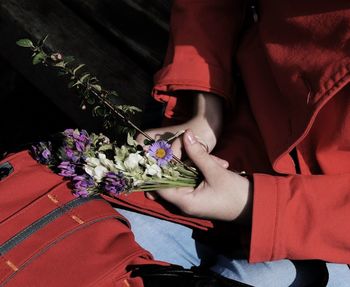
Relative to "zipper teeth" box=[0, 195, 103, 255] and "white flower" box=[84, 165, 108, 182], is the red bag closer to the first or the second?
"zipper teeth" box=[0, 195, 103, 255]

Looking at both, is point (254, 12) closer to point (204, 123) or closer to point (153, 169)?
point (204, 123)

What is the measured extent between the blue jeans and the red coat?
4.1 inches

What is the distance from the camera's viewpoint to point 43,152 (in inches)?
55.5

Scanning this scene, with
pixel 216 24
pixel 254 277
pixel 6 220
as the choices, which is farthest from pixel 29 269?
pixel 216 24

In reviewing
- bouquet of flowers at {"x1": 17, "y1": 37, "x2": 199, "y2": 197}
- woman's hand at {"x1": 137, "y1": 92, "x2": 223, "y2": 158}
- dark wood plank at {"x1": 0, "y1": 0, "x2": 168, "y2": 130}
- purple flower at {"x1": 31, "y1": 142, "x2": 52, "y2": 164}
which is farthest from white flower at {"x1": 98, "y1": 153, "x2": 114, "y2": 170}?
dark wood plank at {"x1": 0, "y1": 0, "x2": 168, "y2": 130}

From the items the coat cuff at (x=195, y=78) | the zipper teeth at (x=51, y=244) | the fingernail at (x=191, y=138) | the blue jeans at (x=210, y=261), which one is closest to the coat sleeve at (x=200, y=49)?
the coat cuff at (x=195, y=78)

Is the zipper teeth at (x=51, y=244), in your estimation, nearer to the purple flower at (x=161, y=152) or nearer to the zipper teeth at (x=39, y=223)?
the zipper teeth at (x=39, y=223)

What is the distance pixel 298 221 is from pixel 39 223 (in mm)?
570

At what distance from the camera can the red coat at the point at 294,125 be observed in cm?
131

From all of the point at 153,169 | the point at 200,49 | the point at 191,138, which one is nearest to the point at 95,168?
the point at 153,169

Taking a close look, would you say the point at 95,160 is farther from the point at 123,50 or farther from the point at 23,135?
the point at 23,135

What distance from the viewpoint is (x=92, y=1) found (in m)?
2.24

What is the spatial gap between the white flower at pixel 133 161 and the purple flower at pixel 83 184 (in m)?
0.10

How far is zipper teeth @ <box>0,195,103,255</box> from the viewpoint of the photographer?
49.9 inches
